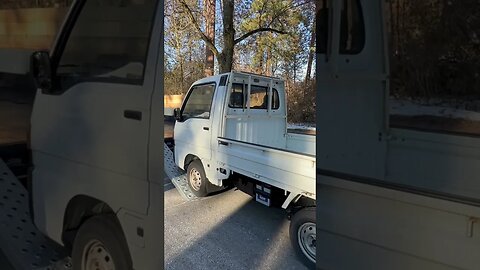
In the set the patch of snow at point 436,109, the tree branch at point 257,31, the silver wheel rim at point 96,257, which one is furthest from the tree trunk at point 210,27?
the patch of snow at point 436,109

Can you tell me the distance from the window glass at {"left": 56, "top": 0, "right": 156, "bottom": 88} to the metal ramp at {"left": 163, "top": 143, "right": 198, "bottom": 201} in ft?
12.7

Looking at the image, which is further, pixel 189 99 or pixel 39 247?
pixel 189 99

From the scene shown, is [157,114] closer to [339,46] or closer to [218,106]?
[339,46]

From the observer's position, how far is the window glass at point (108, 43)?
5.35 feet

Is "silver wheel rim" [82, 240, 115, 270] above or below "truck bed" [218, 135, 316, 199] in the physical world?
below

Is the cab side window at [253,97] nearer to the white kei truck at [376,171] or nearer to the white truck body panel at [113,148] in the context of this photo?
the white truck body panel at [113,148]

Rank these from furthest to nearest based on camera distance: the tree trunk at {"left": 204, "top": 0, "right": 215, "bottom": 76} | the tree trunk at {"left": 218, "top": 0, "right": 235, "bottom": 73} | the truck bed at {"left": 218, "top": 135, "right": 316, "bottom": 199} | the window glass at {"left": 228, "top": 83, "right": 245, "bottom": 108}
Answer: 1. the tree trunk at {"left": 204, "top": 0, "right": 215, "bottom": 76}
2. the tree trunk at {"left": 218, "top": 0, "right": 235, "bottom": 73}
3. the window glass at {"left": 228, "top": 83, "right": 245, "bottom": 108}
4. the truck bed at {"left": 218, "top": 135, "right": 316, "bottom": 199}

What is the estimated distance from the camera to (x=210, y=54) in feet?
37.4

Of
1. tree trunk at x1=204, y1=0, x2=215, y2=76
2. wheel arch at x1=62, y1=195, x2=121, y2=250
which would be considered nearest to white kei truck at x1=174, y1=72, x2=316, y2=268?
wheel arch at x1=62, y1=195, x2=121, y2=250

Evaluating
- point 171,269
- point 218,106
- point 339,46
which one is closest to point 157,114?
point 339,46

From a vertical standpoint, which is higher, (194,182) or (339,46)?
(339,46)

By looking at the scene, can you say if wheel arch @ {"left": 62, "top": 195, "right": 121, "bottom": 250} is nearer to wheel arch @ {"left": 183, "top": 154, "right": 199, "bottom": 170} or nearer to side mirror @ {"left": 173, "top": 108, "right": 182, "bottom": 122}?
wheel arch @ {"left": 183, "top": 154, "right": 199, "bottom": 170}

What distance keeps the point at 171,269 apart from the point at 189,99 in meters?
3.17

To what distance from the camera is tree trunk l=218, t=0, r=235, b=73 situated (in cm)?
966
